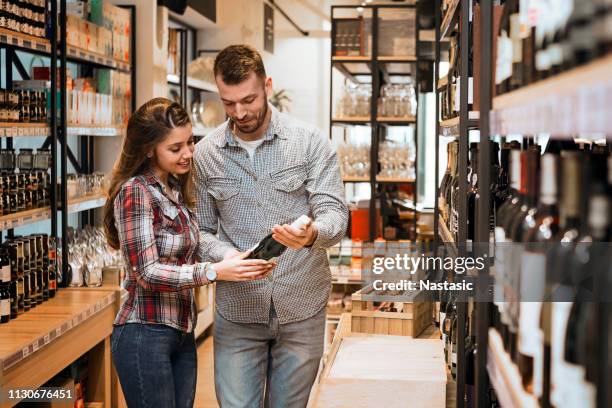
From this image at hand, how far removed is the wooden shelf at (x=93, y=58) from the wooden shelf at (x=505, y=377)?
3.43 meters

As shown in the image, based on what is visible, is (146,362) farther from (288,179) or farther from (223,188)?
(288,179)

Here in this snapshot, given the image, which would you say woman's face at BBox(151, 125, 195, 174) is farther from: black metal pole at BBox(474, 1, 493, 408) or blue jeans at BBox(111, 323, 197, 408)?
black metal pole at BBox(474, 1, 493, 408)

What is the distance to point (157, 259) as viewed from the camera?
2734mm

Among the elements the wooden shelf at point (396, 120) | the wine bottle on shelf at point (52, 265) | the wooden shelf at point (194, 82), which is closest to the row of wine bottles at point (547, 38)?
the wine bottle on shelf at point (52, 265)

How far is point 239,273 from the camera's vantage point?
2605 millimetres

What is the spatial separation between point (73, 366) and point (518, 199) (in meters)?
3.11

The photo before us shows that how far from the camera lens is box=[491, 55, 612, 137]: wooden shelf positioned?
891mm

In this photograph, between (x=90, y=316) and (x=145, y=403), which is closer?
(x=145, y=403)

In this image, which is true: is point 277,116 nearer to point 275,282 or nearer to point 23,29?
point 275,282

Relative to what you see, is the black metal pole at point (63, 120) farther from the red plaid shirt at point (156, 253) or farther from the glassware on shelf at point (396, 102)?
the glassware on shelf at point (396, 102)

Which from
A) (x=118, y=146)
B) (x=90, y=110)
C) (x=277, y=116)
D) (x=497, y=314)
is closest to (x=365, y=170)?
(x=118, y=146)

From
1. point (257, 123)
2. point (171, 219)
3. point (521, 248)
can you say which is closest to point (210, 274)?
point (171, 219)

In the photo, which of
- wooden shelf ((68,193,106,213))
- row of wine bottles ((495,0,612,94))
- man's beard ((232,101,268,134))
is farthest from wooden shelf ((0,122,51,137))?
row of wine bottles ((495,0,612,94))

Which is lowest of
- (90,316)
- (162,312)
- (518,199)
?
(90,316)
